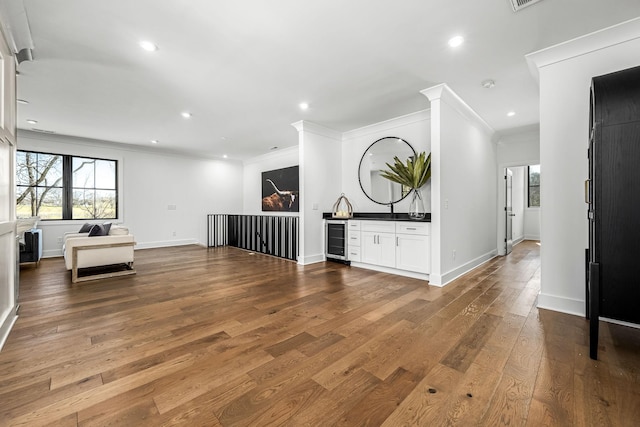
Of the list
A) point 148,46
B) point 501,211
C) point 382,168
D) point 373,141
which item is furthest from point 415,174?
point 148,46

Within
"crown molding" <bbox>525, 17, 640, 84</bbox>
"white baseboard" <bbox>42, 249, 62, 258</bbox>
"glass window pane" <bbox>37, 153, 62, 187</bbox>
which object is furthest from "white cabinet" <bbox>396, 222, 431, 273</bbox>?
"glass window pane" <bbox>37, 153, 62, 187</bbox>

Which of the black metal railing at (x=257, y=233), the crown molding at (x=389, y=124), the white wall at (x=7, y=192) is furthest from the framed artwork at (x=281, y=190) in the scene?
the white wall at (x=7, y=192)

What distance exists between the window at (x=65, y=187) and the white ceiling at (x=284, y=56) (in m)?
1.71

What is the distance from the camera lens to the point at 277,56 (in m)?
2.72

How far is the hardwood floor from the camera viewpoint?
1317 mm

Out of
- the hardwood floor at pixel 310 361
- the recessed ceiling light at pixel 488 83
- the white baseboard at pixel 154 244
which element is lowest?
the hardwood floor at pixel 310 361

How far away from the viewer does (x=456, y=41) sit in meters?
2.45

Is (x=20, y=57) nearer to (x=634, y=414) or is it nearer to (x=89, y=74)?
(x=89, y=74)

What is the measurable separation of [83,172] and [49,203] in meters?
0.90

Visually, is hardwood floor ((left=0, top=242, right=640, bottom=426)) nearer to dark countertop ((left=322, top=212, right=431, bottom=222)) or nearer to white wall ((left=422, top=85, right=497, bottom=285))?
white wall ((left=422, top=85, right=497, bottom=285))

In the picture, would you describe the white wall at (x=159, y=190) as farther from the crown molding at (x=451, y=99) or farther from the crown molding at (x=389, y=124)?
the crown molding at (x=451, y=99)

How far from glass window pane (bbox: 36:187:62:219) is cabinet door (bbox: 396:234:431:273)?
7010mm

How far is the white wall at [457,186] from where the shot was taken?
3.50 meters

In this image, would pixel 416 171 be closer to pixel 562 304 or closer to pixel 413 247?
pixel 413 247
